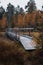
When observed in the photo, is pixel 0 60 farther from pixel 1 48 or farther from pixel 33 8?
pixel 33 8

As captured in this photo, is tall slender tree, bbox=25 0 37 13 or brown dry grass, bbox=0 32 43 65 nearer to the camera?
brown dry grass, bbox=0 32 43 65

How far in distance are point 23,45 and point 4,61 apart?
4.33m

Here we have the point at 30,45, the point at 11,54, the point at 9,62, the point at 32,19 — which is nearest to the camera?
the point at 9,62

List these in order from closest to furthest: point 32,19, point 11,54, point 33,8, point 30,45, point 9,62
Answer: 1. point 9,62
2. point 11,54
3. point 30,45
4. point 32,19
5. point 33,8

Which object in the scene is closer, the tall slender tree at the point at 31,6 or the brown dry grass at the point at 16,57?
the brown dry grass at the point at 16,57

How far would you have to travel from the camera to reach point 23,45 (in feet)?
61.1

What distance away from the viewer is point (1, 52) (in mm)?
15672

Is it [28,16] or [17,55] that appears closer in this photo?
[17,55]

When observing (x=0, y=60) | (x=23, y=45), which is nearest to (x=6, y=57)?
(x=0, y=60)

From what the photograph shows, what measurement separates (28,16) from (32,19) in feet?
5.59

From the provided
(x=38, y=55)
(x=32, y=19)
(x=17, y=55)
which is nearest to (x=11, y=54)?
(x=17, y=55)

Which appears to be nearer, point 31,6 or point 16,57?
point 16,57

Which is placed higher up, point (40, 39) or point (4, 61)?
point (40, 39)

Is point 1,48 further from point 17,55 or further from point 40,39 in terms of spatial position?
point 40,39
